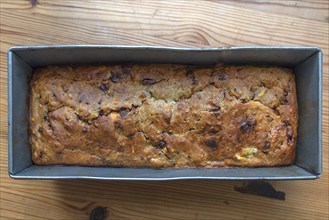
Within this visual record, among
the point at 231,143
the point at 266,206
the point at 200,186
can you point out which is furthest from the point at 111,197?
the point at 266,206

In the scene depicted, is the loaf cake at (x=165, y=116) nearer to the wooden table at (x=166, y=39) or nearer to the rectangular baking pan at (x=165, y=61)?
the rectangular baking pan at (x=165, y=61)

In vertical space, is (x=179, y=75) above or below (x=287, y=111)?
above

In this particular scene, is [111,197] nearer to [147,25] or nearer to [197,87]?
[197,87]

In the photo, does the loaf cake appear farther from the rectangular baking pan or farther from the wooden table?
the wooden table

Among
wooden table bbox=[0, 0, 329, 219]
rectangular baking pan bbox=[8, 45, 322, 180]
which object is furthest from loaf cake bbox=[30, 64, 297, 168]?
wooden table bbox=[0, 0, 329, 219]

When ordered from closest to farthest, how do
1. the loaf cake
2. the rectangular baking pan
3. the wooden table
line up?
1. the rectangular baking pan
2. the loaf cake
3. the wooden table

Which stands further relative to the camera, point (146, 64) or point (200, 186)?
point (200, 186)

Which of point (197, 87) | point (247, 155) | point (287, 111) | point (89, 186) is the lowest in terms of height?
point (89, 186)
